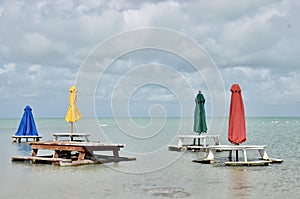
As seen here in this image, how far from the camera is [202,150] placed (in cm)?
2159

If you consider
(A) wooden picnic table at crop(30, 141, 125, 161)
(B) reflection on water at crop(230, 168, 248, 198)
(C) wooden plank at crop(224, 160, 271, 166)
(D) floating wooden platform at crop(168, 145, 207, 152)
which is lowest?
(B) reflection on water at crop(230, 168, 248, 198)

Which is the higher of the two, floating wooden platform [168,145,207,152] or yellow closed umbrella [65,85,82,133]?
yellow closed umbrella [65,85,82,133]

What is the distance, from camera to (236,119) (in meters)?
A: 15.4

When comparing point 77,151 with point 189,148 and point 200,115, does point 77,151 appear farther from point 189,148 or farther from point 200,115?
point 200,115

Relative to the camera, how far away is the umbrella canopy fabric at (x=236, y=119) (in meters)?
15.3

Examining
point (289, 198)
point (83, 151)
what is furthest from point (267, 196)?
point (83, 151)

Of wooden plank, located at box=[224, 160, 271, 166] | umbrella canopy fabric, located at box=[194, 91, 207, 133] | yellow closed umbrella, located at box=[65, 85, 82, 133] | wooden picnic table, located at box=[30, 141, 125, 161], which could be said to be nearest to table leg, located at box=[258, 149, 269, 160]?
wooden plank, located at box=[224, 160, 271, 166]

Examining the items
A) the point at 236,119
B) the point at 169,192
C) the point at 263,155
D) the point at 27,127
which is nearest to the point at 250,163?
the point at 263,155

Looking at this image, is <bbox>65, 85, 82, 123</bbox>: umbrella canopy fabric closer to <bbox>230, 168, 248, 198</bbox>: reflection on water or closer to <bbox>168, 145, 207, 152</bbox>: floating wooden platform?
<bbox>168, 145, 207, 152</bbox>: floating wooden platform

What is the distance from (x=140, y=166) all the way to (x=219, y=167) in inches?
107

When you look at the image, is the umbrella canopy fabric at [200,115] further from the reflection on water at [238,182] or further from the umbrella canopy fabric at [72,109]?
the reflection on water at [238,182]

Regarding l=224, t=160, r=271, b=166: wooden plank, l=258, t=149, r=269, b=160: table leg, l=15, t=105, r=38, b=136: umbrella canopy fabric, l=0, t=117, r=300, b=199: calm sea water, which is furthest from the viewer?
l=15, t=105, r=38, b=136: umbrella canopy fabric

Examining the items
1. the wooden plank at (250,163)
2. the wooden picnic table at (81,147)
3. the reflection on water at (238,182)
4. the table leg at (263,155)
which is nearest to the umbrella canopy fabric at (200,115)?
the table leg at (263,155)

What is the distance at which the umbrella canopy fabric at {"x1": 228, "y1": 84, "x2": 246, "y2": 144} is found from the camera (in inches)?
603
